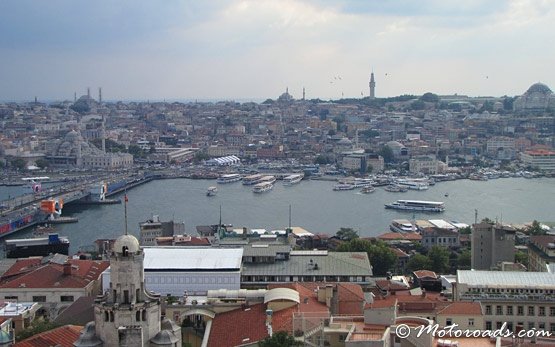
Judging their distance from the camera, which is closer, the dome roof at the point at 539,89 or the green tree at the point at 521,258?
the green tree at the point at 521,258

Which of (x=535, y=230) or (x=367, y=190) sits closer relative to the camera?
(x=535, y=230)

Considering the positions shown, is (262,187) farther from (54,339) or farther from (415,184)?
(54,339)

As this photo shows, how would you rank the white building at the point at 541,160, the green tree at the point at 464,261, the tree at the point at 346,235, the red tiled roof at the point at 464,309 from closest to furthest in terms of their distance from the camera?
the red tiled roof at the point at 464,309 → the green tree at the point at 464,261 → the tree at the point at 346,235 → the white building at the point at 541,160

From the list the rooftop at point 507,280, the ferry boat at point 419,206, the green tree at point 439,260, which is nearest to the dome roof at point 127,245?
the rooftop at point 507,280

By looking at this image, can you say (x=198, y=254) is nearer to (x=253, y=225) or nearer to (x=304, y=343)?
(x=304, y=343)

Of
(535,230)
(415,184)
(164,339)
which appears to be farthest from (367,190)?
(164,339)

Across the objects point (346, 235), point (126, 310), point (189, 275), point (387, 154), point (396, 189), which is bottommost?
point (396, 189)

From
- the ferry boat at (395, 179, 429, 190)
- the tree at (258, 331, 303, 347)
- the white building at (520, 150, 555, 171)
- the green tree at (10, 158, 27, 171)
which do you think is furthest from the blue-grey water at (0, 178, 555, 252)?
the tree at (258, 331, 303, 347)

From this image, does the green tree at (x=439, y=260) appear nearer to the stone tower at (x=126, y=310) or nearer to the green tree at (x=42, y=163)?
the stone tower at (x=126, y=310)
